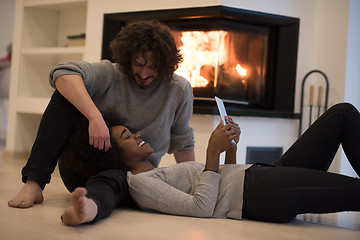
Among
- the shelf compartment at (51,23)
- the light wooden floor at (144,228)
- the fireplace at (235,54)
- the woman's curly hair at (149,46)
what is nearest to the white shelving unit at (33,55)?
the shelf compartment at (51,23)

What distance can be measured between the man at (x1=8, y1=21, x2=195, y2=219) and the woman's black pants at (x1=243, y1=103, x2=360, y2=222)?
47 cm

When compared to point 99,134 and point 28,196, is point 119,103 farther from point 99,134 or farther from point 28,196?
point 28,196

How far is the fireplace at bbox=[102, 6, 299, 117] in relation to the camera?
3246mm

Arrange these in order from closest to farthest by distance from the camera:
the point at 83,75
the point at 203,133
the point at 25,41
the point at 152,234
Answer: the point at 152,234 → the point at 83,75 → the point at 203,133 → the point at 25,41

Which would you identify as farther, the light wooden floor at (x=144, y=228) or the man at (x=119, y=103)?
the man at (x=119, y=103)

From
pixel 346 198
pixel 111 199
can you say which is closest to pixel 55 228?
pixel 111 199

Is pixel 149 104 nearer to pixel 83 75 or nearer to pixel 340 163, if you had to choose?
pixel 83 75

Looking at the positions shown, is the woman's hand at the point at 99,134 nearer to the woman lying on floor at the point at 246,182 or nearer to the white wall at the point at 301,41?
the woman lying on floor at the point at 246,182

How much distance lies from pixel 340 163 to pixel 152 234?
2.29 metres

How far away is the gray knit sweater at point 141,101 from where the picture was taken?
1.96m

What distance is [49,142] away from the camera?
5.85ft

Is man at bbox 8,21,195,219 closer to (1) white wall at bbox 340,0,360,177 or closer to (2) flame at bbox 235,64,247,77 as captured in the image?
(2) flame at bbox 235,64,247,77

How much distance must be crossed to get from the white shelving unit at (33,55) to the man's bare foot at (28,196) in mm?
2132

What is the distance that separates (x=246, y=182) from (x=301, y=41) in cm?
205
